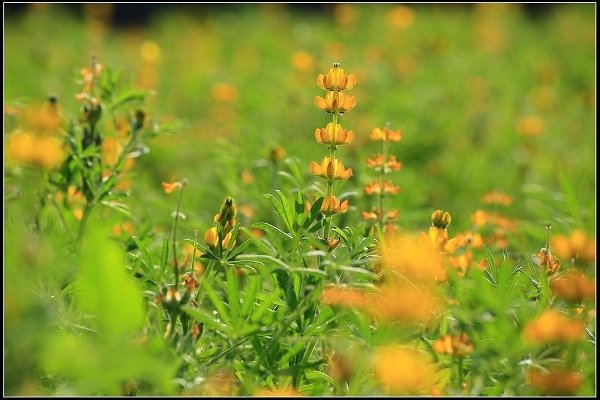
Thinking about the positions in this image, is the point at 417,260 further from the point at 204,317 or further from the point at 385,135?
the point at 385,135

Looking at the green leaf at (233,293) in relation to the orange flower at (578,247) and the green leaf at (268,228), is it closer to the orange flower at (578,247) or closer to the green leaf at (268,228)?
the green leaf at (268,228)

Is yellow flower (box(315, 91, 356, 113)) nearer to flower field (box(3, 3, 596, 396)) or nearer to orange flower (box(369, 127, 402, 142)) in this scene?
flower field (box(3, 3, 596, 396))

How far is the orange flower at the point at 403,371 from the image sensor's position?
3.07 ft

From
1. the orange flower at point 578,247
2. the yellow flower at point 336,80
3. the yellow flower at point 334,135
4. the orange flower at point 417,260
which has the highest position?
the yellow flower at point 336,80

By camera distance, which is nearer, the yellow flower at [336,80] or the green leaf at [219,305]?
the green leaf at [219,305]

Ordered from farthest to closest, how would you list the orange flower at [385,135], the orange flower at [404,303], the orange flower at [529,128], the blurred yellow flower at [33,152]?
the orange flower at [529,128]
the orange flower at [385,135]
the blurred yellow flower at [33,152]
the orange flower at [404,303]

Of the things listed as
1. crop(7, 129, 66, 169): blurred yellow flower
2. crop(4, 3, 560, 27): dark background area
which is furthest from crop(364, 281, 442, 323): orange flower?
crop(4, 3, 560, 27): dark background area

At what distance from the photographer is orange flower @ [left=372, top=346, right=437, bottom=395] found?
937 mm

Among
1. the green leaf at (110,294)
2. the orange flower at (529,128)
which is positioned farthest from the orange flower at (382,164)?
the orange flower at (529,128)

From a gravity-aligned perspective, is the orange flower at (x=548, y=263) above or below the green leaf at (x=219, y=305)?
above

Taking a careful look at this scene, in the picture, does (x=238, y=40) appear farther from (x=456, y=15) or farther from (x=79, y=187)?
(x=79, y=187)

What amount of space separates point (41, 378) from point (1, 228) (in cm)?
42

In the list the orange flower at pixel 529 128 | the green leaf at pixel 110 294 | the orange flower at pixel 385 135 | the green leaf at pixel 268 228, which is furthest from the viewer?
the orange flower at pixel 529 128

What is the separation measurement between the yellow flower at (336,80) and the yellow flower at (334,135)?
65mm
